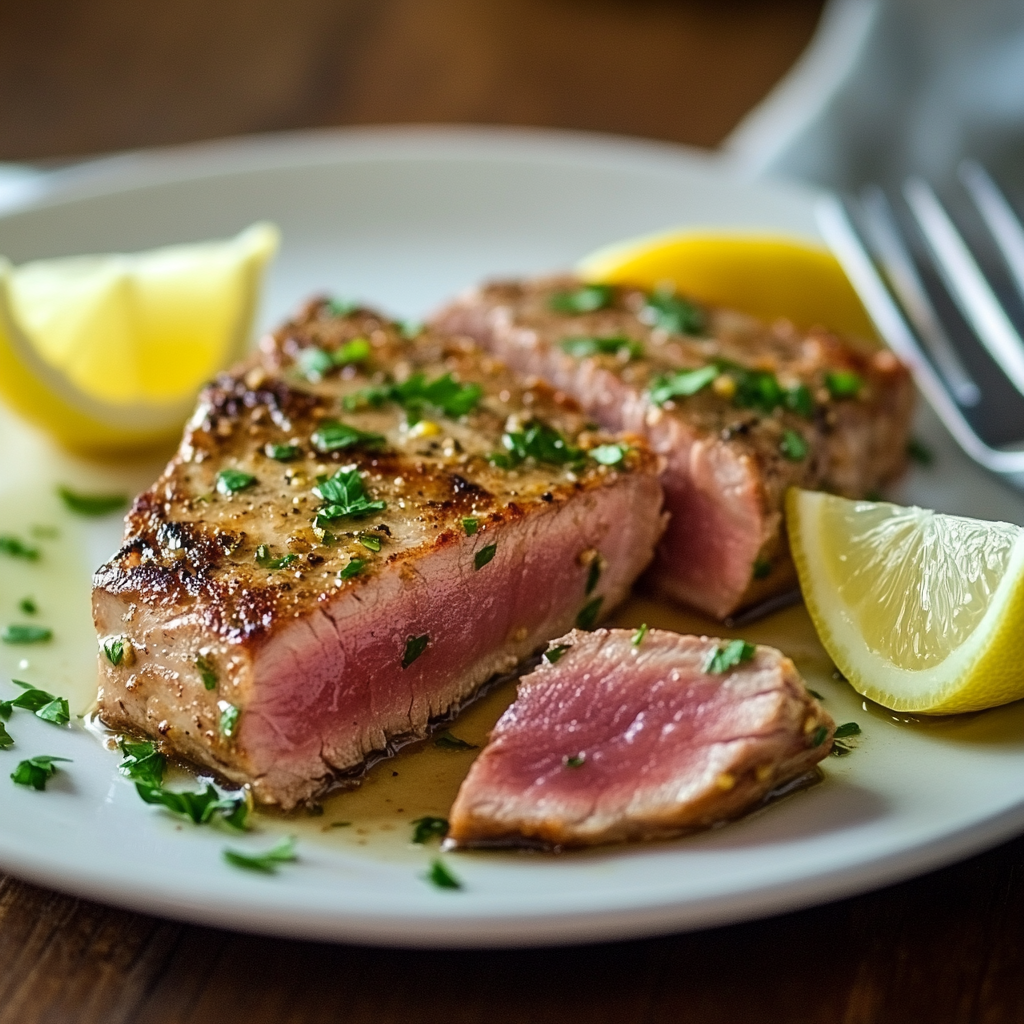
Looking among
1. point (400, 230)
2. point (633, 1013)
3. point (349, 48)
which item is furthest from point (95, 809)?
point (349, 48)

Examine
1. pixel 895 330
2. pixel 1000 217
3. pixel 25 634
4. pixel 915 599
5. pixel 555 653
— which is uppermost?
pixel 1000 217

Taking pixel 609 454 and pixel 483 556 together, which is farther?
pixel 609 454

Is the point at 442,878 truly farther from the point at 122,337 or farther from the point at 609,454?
the point at 122,337

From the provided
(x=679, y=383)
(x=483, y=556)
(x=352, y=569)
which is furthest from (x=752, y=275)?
(x=352, y=569)

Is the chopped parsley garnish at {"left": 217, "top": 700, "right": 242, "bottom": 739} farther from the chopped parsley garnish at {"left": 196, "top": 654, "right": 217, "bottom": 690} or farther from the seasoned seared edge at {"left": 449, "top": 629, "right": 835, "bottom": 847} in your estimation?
the seasoned seared edge at {"left": 449, "top": 629, "right": 835, "bottom": 847}

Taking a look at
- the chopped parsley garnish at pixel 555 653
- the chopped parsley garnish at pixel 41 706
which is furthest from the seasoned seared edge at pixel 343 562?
the chopped parsley garnish at pixel 555 653

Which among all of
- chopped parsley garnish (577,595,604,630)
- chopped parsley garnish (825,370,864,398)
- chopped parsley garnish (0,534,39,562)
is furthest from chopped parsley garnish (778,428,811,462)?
chopped parsley garnish (0,534,39,562)
